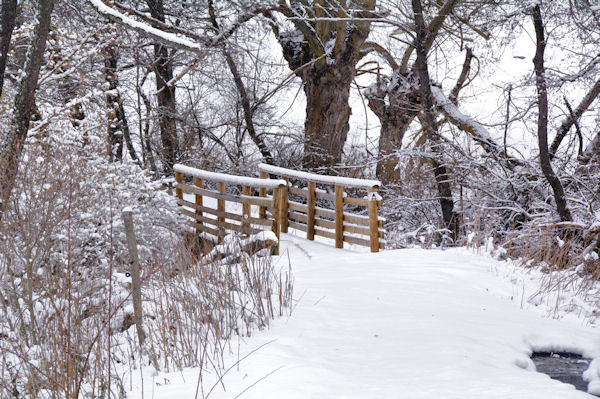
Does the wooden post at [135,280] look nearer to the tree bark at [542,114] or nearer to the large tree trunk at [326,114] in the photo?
the tree bark at [542,114]

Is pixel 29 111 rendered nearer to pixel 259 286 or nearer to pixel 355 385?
pixel 259 286

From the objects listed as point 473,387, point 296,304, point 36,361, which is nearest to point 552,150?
point 296,304

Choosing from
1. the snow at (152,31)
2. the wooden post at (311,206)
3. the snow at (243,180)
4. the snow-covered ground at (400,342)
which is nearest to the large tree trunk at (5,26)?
the snow at (152,31)

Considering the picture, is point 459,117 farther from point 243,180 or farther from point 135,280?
point 135,280

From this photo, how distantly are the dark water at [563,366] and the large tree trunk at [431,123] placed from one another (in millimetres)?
6205

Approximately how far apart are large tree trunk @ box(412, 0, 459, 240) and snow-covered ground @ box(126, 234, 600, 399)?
4.38 meters

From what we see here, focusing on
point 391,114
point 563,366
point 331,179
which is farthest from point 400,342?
point 391,114

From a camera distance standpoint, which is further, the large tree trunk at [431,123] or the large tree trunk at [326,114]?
the large tree trunk at [326,114]

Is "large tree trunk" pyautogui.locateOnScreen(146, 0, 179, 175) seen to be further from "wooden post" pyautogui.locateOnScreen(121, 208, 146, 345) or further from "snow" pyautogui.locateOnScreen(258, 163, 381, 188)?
"wooden post" pyautogui.locateOnScreen(121, 208, 146, 345)

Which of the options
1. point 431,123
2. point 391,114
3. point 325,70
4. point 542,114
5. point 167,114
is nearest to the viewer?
point 542,114

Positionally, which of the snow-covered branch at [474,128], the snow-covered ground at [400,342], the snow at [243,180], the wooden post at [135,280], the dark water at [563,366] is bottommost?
the dark water at [563,366]

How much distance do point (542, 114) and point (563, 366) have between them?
17.1ft

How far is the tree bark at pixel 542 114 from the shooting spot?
8.94 m

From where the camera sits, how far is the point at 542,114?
895 cm
